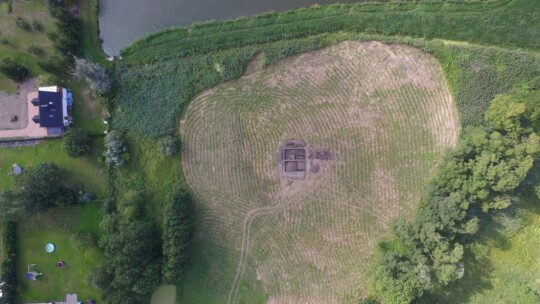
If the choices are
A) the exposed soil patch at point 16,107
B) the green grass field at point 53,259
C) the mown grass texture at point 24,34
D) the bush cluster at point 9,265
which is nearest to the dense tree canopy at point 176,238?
the green grass field at point 53,259

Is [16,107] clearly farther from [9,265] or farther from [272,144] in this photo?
[272,144]

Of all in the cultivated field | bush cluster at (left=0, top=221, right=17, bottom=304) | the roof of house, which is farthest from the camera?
bush cluster at (left=0, top=221, right=17, bottom=304)

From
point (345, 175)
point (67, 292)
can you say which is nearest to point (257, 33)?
point (345, 175)

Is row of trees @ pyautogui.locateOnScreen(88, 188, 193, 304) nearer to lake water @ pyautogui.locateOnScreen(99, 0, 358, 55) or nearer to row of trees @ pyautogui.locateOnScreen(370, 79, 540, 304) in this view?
lake water @ pyautogui.locateOnScreen(99, 0, 358, 55)

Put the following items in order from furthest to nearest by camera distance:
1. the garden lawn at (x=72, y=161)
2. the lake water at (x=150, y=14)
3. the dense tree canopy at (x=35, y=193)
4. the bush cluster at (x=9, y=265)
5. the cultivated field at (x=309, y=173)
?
the lake water at (x=150, y=14)
the garden lawn at (x=72, y=161)
the bush cluster at (x=9, y=265)
the cultivated field at (x=309, y=173)
the dense tree canopy at (x=35, y=193)

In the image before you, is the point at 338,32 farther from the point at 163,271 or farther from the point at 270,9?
the point at 163,271

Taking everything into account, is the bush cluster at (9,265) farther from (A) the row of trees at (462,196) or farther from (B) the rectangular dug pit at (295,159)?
(A) the row of trees at (462,196)

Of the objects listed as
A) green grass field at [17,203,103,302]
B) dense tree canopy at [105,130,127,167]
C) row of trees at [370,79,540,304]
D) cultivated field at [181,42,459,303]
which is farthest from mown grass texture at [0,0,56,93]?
row of trees at [370,79,540,304]
